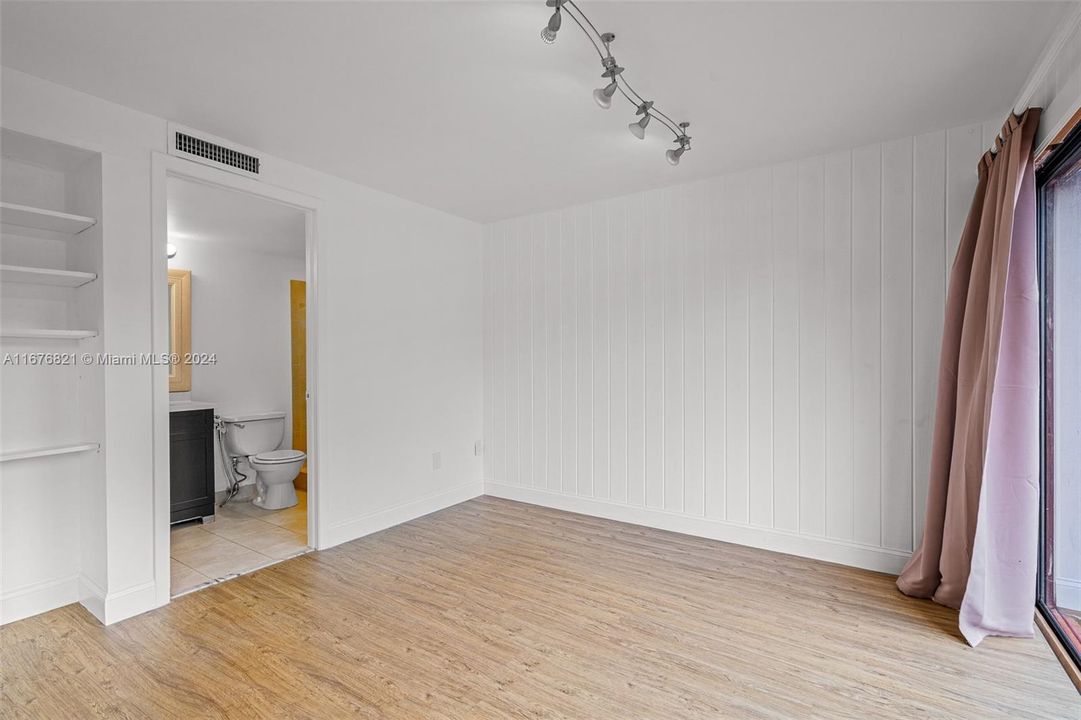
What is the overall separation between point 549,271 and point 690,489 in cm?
203

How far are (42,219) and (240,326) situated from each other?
2595 mm

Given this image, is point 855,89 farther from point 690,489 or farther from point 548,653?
point 548,653

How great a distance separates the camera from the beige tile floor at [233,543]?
3102 mm

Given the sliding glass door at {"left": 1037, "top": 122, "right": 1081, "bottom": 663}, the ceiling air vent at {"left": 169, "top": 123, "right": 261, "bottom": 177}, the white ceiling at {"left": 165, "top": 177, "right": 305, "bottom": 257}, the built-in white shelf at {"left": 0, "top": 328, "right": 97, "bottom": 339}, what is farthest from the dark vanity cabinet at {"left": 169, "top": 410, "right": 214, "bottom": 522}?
the sliding glass door at {"left": 1037, "top": 122, "right": 1081, "bottom": 663}

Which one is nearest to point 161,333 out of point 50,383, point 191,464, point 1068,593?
point 50,383

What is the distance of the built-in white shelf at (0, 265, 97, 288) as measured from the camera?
2.36m

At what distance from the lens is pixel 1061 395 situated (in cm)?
235

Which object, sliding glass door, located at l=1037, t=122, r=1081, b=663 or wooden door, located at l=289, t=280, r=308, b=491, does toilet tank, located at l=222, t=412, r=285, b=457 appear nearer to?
wooden door, located at l=289, t=280, r=308, b=491

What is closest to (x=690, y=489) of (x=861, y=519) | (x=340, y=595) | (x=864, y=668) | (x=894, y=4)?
(x=861, y=519)

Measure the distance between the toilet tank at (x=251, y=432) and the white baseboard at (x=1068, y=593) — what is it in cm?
545

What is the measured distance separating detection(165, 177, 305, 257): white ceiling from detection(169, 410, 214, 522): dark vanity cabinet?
148 centimetres

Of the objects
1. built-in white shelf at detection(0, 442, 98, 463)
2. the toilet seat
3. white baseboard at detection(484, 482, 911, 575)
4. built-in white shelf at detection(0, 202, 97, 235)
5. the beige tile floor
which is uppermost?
built-in white shelf at detection(0, 202, 97, 235)

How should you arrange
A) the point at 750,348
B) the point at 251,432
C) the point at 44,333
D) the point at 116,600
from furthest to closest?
the point at 251,432 < the point at 750,348 < the point at 116,600 < the point at 44,333

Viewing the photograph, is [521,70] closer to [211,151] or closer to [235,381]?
[211,151]
